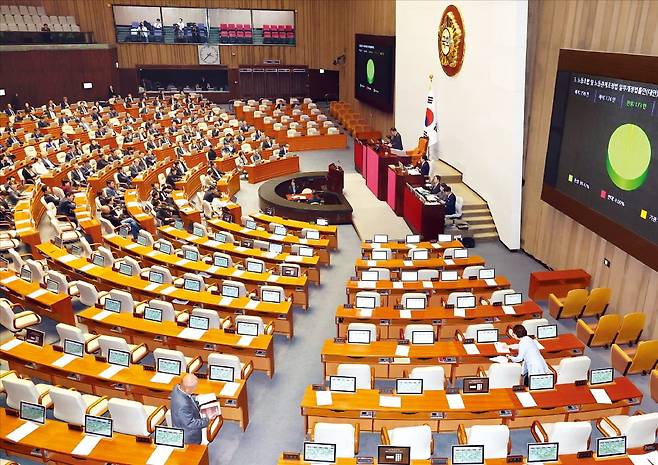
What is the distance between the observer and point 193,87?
38469 mm

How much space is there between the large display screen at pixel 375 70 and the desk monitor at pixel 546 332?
61.2ft

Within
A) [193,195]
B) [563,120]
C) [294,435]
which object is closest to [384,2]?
[193,195]

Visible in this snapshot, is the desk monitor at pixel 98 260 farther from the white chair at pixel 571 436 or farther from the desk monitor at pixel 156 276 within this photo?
the white chair at pixel 571 436

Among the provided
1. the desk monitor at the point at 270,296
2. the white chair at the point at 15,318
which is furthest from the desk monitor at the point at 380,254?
the white chair at the point at 15,318

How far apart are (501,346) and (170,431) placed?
5.70m

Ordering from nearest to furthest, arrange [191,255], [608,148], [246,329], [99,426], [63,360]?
[99,426] → [63,360] → [246,329] → [608,148] → [191,255]

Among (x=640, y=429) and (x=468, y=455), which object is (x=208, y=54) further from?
(x=640, y=429)

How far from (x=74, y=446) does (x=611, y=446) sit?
22.7 ft

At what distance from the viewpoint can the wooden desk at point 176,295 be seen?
1088 centimetres

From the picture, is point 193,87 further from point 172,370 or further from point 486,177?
point 172,370

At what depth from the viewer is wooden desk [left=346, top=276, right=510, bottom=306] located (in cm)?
1206

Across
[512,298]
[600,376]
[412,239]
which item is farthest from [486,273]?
[600,376]

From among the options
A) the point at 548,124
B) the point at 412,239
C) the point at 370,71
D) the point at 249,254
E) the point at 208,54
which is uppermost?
the point at 208,54

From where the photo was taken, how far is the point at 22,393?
7.97 metres
